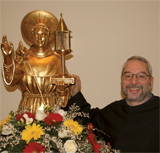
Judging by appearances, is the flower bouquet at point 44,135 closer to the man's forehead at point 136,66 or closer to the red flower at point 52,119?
the red flower at point 52,119

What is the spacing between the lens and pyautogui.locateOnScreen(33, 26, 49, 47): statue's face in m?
2.13

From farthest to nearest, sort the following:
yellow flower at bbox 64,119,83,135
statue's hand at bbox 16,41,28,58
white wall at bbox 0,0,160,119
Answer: white wall at bbox 0,0,160,119, statue's hand at bbox 16,41,28,58, yellow flower at bbox 64,119,83,135

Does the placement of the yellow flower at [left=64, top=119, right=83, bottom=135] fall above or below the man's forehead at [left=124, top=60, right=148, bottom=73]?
→ below

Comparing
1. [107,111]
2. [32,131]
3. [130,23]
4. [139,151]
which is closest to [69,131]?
[32,131]

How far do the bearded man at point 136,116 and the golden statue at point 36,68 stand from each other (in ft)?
2.20

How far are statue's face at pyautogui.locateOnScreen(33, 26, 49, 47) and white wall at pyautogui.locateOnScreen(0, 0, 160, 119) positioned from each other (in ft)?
1.98

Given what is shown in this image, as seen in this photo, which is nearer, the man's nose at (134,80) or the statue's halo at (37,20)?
the man's nose at (134,80)

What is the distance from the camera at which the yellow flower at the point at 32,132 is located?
961mm

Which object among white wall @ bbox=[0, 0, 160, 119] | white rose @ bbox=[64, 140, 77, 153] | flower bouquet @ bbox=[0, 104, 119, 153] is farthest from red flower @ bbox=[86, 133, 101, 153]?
white wall @ bbox=[0, 0, 160, 119]

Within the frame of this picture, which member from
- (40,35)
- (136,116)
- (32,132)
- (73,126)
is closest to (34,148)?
(32,132)

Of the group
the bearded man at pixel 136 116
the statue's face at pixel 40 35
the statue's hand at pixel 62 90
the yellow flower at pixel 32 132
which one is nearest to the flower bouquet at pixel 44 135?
the yellow flower at pixel 32 132

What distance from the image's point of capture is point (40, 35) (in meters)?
2.14

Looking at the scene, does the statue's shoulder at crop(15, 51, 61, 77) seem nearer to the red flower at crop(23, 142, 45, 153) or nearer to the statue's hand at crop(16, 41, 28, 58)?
the statue's hand at crop(16, 41, 28, 58)

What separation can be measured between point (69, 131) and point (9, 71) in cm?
128
